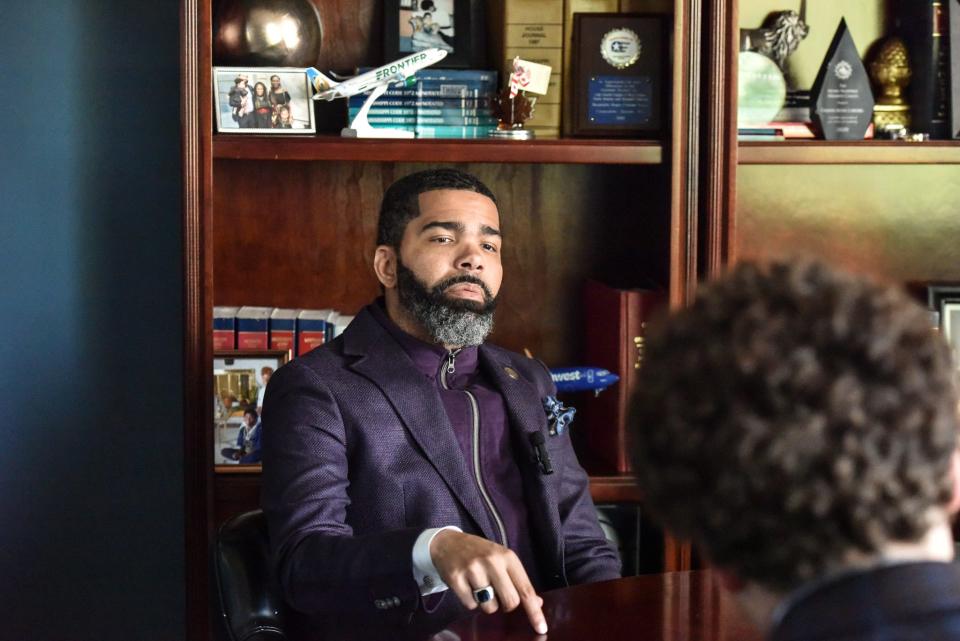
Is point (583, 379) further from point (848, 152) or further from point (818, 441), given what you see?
point (818, 441)

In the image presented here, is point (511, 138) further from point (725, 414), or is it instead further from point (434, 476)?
point (725, 414)

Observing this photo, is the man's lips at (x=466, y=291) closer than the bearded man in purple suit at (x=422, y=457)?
No

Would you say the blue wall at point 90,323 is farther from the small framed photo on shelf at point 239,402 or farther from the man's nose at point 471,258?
the man's nose at point 471,258

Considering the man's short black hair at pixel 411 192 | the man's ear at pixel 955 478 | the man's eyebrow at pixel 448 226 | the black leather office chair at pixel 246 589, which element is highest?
the man's short black hair at pixel 411 192

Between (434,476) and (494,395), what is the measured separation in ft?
0.72

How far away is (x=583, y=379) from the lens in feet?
7.78

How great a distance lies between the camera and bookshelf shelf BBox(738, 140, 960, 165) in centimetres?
227

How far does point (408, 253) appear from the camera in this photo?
6.60 ft

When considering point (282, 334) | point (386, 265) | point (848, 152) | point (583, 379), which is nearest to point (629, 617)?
point (386, 265)

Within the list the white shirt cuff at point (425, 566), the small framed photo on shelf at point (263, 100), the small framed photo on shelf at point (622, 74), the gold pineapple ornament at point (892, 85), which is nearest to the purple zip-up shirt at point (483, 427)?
the white shirt cuff at point (425, 566)

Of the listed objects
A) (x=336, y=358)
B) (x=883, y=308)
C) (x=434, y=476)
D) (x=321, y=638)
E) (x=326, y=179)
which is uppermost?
(x=326, y=179)

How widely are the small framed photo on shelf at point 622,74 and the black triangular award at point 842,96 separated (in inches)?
13.5

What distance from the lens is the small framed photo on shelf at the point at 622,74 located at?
88.9 inches

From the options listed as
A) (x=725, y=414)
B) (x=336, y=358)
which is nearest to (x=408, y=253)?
(x=336, y=358)
